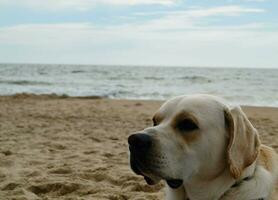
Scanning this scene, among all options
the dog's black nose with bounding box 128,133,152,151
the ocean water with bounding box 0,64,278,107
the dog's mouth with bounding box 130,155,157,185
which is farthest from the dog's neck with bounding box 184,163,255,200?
the ocean water with bounding box 0,64,278,107

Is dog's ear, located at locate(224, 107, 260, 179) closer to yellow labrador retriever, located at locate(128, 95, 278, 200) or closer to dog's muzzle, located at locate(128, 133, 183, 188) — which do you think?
yellow labrador retriever, located at locate(128, 95, 278, 200)

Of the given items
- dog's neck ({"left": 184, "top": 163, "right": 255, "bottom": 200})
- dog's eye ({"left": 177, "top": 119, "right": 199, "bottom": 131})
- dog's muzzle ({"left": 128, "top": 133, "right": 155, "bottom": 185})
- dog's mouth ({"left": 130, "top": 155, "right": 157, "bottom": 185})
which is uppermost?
dog's eye ({"left": 177, "top": 119, "right": 199, "bottom": 131})

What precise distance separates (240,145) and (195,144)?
31 centimetres

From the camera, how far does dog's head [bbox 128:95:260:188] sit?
3365mm

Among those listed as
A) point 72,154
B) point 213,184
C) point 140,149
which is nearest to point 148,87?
point 72,154

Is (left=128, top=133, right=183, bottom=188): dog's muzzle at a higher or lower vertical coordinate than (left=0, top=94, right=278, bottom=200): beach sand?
higher

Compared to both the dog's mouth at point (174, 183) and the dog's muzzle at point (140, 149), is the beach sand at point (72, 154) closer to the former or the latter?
the dog's mouth at point (174, 183)

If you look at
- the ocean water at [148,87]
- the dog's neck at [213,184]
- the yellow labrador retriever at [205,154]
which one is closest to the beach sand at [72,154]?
the dog's neck at [213,184]

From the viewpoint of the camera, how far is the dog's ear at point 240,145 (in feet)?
11.0

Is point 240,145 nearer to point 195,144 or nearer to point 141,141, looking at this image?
point 195,144

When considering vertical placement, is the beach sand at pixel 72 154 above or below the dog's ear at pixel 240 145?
below

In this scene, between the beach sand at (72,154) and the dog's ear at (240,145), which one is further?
the beach sand at (72,154)

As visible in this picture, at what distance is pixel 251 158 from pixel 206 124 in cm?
40

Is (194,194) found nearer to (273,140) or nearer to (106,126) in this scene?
(273,140)
